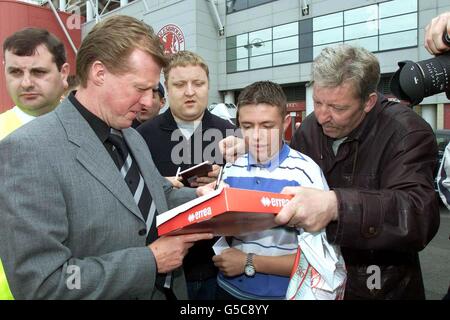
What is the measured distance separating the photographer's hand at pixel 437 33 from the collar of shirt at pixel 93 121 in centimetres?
137

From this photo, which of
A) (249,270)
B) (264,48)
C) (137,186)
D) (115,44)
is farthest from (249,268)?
(264,48)

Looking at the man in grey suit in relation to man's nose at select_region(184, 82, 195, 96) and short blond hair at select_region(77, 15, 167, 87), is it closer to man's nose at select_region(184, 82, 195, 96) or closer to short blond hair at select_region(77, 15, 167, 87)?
short blond hair at select_region(77, 15, 167, 87)

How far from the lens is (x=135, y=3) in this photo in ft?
89.4

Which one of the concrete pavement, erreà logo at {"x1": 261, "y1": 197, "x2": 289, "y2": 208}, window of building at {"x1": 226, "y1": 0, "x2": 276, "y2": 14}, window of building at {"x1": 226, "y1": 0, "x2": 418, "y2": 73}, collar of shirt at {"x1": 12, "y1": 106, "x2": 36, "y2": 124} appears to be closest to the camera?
erreà logo at {"x1": 261, "y1": 197, "x2": 289, "y2": 208}

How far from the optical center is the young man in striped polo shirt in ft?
6.27

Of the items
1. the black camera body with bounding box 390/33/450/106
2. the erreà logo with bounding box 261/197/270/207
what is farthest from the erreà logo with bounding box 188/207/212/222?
the black camera body with bounding box 390/33/450/106

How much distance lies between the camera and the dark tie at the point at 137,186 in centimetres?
157

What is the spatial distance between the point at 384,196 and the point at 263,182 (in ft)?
2.12

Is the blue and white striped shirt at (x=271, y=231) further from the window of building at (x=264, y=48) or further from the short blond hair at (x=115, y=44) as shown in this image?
the window of building at (x=264, y=48)

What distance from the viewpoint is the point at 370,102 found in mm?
2033

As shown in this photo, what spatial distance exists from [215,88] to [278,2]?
6695mm

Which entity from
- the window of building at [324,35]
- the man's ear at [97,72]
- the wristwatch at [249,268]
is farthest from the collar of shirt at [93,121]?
the window of building at [324,35]
